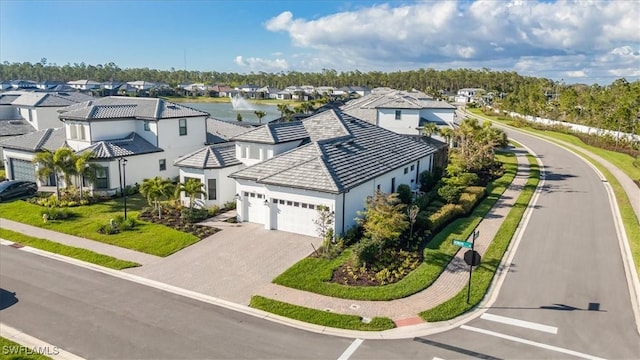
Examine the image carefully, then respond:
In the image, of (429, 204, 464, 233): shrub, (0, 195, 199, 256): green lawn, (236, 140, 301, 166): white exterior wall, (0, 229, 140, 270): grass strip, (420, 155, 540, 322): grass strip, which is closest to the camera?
(420, 155, 540, 322): grass strip

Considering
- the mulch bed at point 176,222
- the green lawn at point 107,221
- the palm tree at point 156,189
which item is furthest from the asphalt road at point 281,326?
the palm tree at point 156,189

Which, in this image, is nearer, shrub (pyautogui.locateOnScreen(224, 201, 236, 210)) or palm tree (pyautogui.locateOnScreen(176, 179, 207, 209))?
palm tree (pyautogui.locateOnScreen(176, 179, 207, 209))

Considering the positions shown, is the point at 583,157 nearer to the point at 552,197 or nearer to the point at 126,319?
the point at 552,197

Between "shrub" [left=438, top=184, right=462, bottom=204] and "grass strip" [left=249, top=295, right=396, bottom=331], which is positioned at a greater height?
"shrub" [left=438, top=184, right=462, bottom=204]

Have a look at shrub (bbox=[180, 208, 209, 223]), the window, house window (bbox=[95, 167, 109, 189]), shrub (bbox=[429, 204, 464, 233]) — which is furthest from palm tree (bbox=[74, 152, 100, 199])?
shrub (bbox=[429, 204, 464, 233])

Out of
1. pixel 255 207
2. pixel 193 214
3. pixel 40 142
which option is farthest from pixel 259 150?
pixel 40 142

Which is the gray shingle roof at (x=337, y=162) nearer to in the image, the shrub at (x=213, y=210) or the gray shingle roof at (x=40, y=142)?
the shrub at (x=213, y=210)

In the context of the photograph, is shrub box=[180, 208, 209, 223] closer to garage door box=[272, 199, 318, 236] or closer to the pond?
garage door box=[272, 199, 318, 236]
